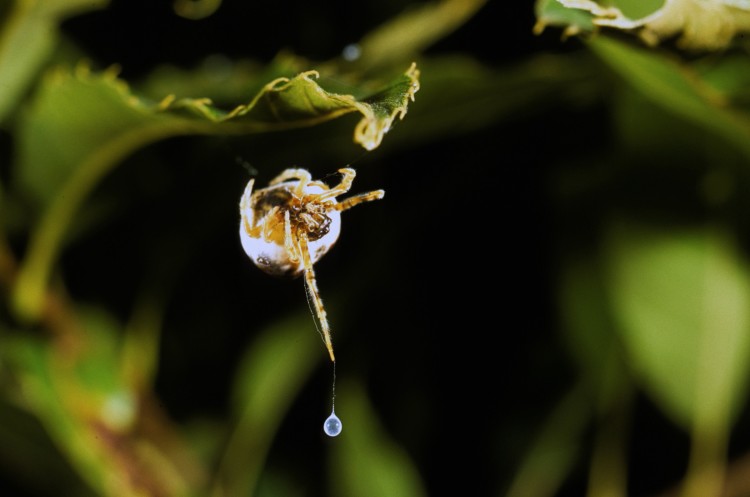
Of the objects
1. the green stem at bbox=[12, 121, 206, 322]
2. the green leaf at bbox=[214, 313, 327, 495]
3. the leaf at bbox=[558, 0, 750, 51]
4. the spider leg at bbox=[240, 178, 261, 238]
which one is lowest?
the green leaf at bbox=[214, 313, 327, 495]

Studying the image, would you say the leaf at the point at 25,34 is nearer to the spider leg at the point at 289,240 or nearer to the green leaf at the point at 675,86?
the spider leg at the point at 289,240

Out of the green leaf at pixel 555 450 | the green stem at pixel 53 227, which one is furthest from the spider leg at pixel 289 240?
the green leaf at pixel 555 450

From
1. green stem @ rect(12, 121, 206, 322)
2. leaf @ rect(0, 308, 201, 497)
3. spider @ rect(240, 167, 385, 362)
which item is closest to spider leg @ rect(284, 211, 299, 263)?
spider @ rect(240, 167, 385, 362)

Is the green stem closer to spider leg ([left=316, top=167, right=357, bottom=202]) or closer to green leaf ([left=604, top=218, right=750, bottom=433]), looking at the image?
spider leg ([left=316, top=167, right=357, bottom=202])

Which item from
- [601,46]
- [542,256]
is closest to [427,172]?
[542,256]

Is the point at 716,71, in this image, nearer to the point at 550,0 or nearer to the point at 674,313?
the point at 550,0
